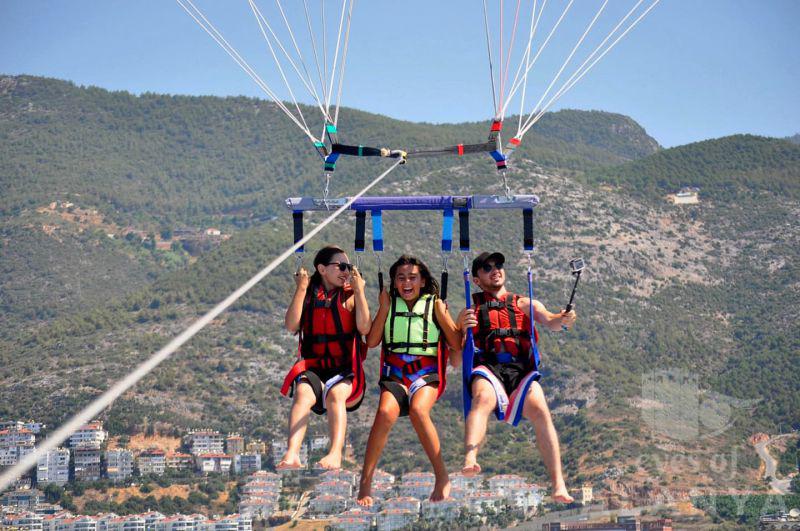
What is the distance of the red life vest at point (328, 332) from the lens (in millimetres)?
11352

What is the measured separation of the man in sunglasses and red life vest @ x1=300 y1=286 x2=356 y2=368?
1073 millimetres

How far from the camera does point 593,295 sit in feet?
400

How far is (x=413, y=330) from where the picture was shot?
447 inches

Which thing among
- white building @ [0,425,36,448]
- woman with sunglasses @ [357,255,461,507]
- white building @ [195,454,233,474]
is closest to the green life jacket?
woman with sunglasses @ [357,255,461,507]

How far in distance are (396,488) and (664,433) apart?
22456 millimetres

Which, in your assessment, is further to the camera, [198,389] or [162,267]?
[162,267]

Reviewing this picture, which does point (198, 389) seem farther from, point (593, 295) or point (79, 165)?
point (79, 165)

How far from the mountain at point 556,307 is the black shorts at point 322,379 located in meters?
80.5

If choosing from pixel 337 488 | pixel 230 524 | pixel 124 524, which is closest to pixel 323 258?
pixel 230 524

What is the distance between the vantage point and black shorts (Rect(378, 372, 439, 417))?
36.4 ft

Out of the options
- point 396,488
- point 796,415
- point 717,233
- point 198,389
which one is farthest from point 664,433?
point 717,233

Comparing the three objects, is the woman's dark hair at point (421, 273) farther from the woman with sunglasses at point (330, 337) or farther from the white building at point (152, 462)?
the white building at point (152, 462)

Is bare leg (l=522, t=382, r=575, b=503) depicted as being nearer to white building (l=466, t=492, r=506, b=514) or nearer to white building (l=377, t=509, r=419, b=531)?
white building (l=377, t=509, r=419, b=531)

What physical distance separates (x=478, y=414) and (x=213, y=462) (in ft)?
291
